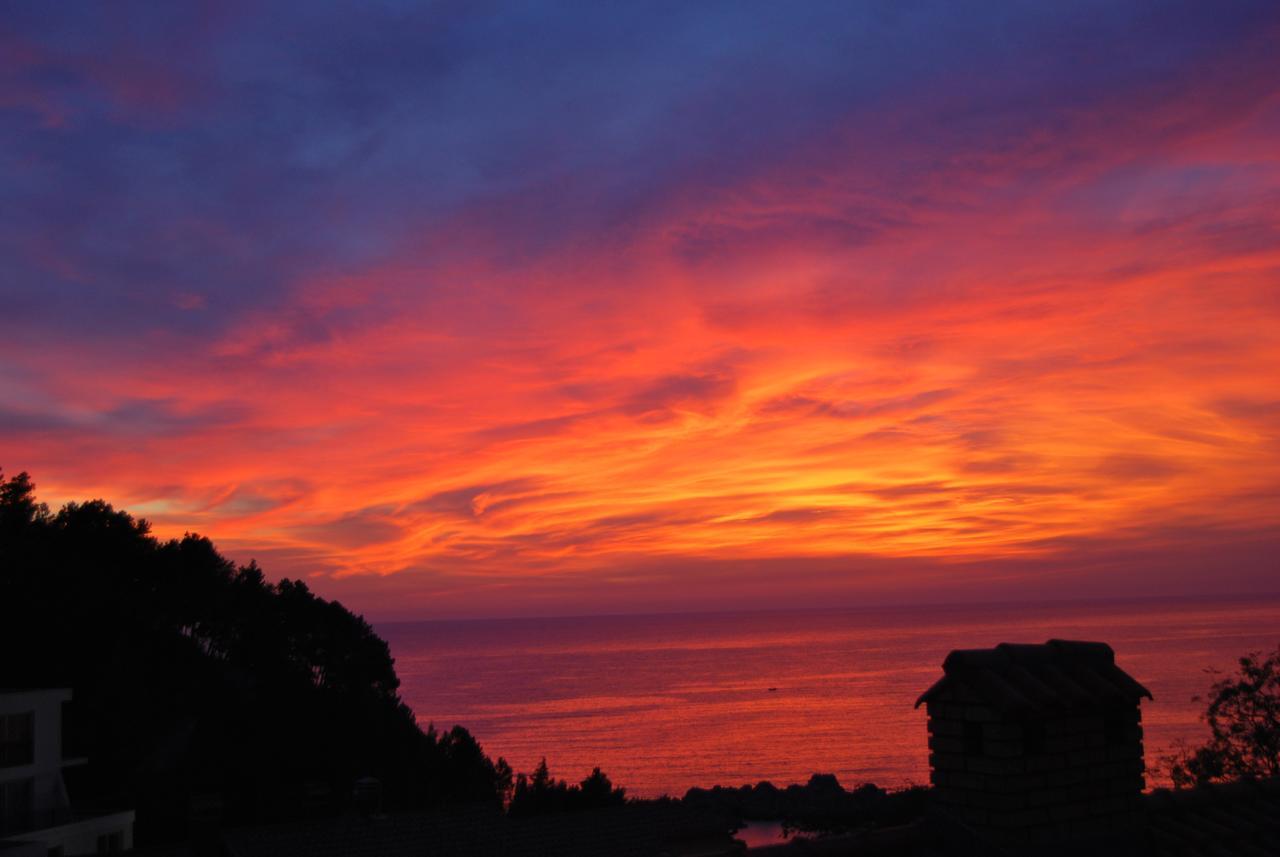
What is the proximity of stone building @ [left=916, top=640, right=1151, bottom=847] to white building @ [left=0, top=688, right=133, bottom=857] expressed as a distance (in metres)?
38.0

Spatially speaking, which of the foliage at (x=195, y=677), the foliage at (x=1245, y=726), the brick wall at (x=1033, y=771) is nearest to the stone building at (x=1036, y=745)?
A: the brick wall at (x=1033, y=771)

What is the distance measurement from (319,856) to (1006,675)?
1551 centimetres

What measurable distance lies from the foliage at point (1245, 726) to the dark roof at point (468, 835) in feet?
78.4

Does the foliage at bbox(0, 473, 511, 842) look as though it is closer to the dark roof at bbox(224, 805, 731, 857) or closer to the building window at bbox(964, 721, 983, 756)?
the dark roof at bbox(224, 805, 731, 857)

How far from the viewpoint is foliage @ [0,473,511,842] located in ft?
162

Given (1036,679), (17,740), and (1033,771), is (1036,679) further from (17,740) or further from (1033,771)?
(17,740)

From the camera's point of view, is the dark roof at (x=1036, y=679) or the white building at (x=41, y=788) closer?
the dark roof at (x=1036, y=679)

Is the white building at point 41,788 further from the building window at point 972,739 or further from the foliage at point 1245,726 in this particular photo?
the foliage at point 1245,726

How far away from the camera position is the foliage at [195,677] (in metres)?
49.3

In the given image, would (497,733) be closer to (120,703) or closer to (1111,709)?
(120,703)

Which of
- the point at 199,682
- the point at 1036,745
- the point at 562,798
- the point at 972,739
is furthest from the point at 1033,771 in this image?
the point at 562,798

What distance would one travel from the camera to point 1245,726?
38.0 meters

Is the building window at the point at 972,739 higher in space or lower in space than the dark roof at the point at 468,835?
higher

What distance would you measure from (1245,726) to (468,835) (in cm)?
2900
